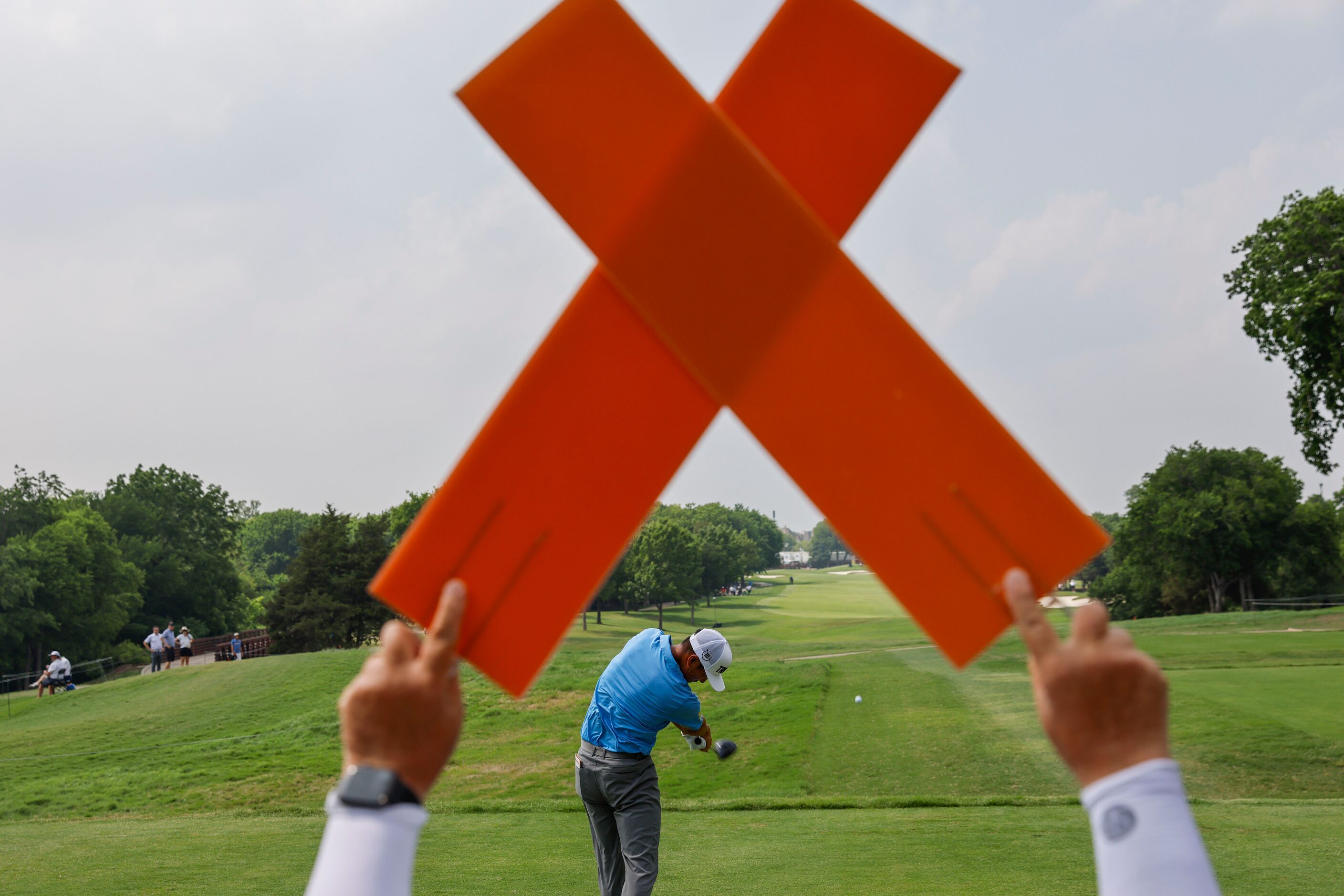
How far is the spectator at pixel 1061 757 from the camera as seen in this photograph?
3.12 ft

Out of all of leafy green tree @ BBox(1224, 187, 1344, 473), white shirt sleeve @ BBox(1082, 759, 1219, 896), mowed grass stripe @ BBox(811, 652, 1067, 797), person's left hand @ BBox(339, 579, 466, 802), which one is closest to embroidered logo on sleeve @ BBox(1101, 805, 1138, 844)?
white shirt sleeve @ BBox(1082, 759, 1219, 896)

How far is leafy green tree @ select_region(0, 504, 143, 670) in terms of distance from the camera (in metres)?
42.3

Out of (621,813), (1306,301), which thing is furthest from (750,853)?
(1306,301)

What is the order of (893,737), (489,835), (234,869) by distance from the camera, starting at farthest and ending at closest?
1. (893,737)
2. (489,835)
3. (234,869)

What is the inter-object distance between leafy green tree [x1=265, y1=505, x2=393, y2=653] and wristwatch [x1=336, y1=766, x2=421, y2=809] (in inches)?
1592

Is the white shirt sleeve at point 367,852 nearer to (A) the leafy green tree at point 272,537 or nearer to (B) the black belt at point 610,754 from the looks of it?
(B) the black belt at point 610,754

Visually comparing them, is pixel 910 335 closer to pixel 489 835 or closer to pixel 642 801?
pixel 642 801

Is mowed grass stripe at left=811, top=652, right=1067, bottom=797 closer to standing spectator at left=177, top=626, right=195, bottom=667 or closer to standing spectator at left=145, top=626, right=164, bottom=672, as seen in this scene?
standing spectator at left=145, top=626, right=164, bottom=672

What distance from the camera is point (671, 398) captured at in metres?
1.42

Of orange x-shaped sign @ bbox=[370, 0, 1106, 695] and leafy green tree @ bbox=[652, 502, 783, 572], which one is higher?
leafy green tree @ bbox=[652, 502, 783, 572]

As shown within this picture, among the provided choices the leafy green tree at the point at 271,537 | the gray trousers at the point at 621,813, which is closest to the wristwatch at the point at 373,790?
the gray trousers at the point at 621,813

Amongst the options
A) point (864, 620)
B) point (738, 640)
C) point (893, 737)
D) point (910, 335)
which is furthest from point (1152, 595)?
point (910, 335)

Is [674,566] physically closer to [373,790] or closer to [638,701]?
[638,701]

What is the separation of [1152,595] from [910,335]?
216 ft
